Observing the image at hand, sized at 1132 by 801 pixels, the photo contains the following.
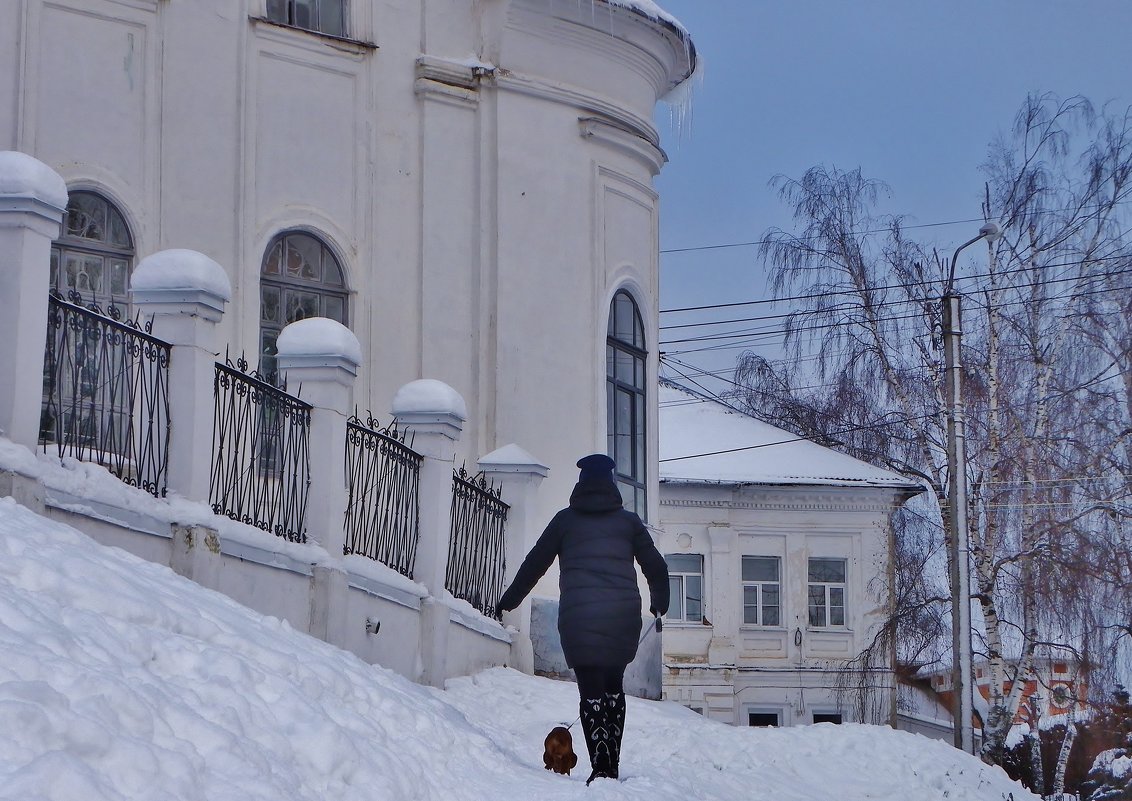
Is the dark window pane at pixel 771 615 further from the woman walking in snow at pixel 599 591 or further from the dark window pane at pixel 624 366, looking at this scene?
the woman walking in snow at pixel 599 591

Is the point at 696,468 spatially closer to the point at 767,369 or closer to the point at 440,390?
the point at 767,369

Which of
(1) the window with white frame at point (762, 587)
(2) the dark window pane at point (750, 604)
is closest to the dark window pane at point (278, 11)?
(1) the window with white frame at point (762, 587)

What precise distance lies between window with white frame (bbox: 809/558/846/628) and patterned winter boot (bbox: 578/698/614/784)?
27.0 m

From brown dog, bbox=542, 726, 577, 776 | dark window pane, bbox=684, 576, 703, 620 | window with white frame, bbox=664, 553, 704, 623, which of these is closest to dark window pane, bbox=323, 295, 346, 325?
brown dog, bbox=542, 726, 577, 776

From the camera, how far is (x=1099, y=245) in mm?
27688

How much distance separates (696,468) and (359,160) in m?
21.0

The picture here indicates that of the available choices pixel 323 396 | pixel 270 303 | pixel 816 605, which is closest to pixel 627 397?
pixel 270 303

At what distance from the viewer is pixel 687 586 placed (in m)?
34.6

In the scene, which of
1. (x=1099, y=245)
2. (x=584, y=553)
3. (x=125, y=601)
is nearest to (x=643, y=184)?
(x=584, y=553)

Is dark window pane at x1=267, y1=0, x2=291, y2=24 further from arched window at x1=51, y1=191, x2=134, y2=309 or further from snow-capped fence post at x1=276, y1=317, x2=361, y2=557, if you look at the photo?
snow-capped fence post at x1=276, y1=317, x2=361, y2=557

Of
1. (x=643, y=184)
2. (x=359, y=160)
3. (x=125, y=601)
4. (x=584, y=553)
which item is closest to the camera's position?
(x=125, y=601)

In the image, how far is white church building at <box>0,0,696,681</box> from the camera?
13336 mm

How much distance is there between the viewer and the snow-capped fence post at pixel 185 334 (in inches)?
349

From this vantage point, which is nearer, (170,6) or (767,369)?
(170,6)
